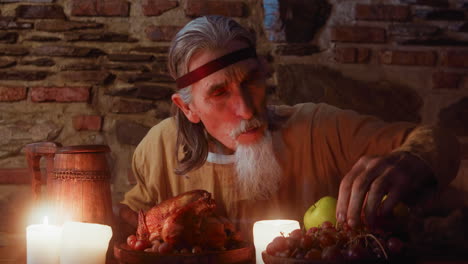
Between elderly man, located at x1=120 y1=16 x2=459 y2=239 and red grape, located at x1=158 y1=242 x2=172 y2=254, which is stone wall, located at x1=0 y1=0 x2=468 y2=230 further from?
red grape, located at x1=158 y1=242 x2=172 y2=254

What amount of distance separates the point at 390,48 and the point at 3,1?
1.64 meters

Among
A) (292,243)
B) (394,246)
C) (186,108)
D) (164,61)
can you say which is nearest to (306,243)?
(292,243)

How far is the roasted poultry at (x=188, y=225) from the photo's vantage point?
129 cm

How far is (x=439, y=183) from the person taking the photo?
1329 mm

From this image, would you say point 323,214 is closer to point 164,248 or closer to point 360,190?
point 360,190

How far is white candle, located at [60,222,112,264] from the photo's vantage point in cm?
125

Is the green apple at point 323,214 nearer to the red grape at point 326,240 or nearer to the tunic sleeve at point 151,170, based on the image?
the red grape at point 326,240

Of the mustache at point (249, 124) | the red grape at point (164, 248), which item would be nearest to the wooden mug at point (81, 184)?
the red grape at point (164, 248)

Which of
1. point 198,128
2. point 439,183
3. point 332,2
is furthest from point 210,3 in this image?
point 439,183

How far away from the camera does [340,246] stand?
40.0 inches

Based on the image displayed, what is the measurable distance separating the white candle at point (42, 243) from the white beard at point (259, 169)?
2.08ft

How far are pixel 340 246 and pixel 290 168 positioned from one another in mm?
966

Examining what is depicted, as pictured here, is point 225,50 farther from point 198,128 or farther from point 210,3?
point 210,3

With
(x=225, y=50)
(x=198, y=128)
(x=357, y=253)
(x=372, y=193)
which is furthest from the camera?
(x=198, y=128)
